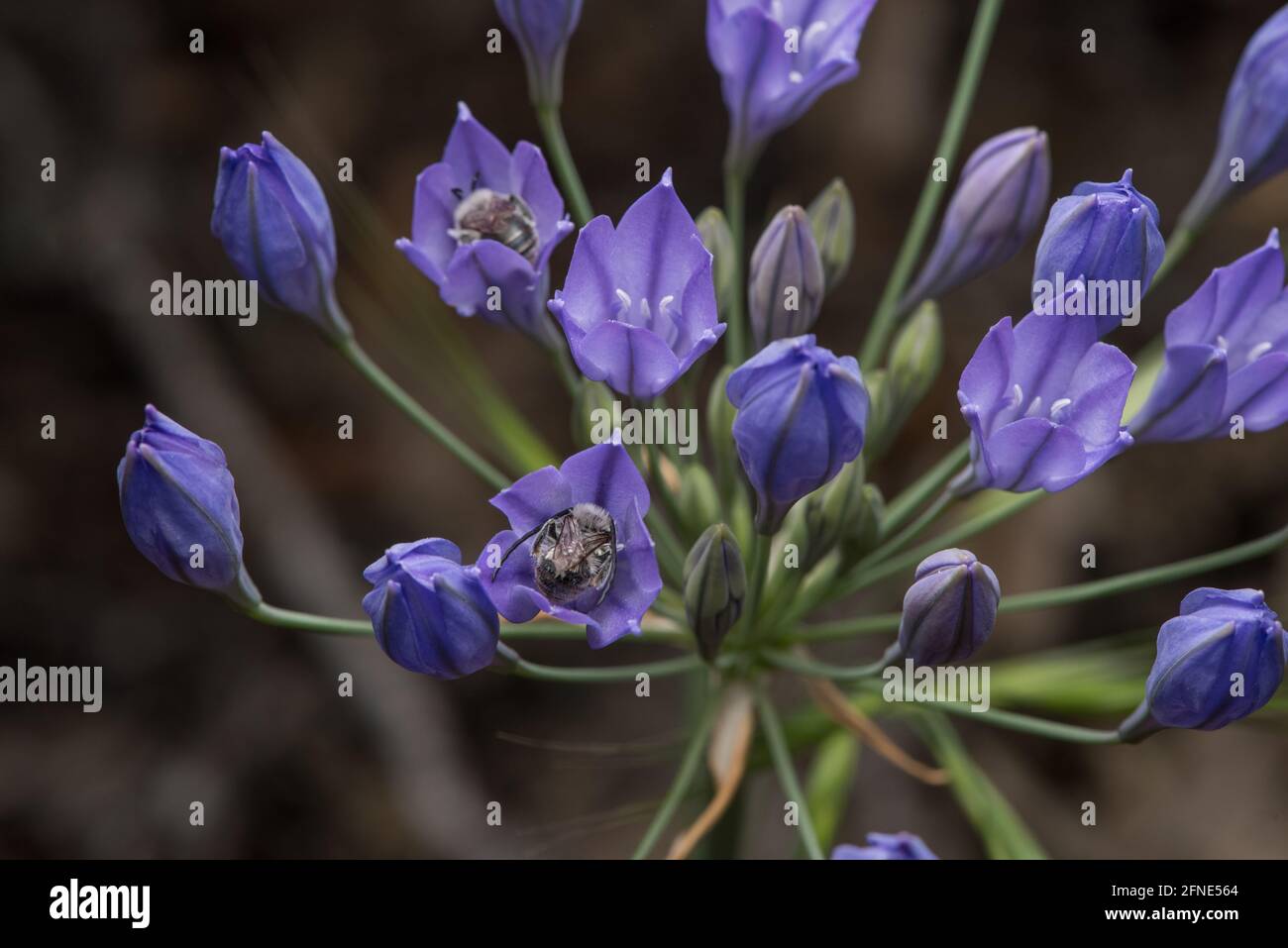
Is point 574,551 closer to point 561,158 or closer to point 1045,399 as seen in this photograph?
point 1045,399

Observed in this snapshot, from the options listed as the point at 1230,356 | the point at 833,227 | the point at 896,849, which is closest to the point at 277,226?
the point at 833,227

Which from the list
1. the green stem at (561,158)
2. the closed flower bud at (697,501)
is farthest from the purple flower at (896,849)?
the green stem at (561,158)

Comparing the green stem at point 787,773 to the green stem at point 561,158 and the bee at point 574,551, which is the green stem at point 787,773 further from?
the green stem at point 561,158

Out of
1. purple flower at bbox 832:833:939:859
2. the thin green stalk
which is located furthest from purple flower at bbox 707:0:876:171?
purple flower at bbox 832:833:939:859

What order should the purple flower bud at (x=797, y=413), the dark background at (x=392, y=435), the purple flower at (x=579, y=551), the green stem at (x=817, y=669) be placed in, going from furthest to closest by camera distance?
the dark background at (x=392, y=435), the green stem at (x=817, y=669), the purple flower at (x=579, y=551), the purple flower bud at (x=797, y=413)

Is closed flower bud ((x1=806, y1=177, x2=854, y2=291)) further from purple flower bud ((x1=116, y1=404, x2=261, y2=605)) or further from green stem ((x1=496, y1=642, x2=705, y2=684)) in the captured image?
purple flower bud ((x1=116, y1=404, x2=261, y2=605))

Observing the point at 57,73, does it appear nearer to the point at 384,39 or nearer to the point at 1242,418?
the point at 384,39
